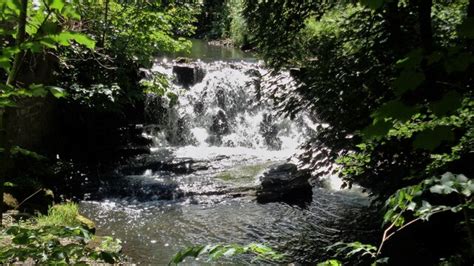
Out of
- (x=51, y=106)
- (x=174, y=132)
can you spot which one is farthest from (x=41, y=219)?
(x=174, y=132)

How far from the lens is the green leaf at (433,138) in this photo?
955mm

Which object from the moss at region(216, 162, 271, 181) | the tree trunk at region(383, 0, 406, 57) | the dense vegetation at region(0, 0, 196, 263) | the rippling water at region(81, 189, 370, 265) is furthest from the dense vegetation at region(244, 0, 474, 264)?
the moss at region(216, 162, 271, 181)

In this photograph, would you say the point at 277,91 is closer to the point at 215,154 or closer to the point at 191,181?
the point at 191,181

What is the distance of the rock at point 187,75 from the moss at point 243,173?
4429mm

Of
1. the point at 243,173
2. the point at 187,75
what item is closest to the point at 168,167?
the point at 243,173

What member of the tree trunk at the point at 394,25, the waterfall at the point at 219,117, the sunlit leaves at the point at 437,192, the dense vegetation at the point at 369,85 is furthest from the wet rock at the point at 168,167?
the sunlit leaves at the point at 437,192

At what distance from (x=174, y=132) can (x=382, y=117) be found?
11.2 meters

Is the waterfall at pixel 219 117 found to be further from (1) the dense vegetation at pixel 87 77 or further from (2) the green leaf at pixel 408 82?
(2) the green leaf at pixel 408 82

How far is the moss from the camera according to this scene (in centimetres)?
910

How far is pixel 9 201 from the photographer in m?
6.11

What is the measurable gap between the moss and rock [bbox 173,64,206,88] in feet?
14.5

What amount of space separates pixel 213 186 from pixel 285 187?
1.43m

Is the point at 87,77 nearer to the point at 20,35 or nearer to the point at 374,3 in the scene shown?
the point at 20,35

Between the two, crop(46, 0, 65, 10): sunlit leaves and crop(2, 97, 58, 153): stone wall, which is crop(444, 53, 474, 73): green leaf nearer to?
crop(46, 0, 65, 10): sunlit leaves
